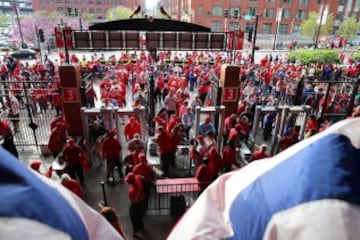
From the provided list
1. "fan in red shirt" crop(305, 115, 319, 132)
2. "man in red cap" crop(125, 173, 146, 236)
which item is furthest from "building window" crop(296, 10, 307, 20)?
"man in red cap" crop(125, 173, 146, 236)

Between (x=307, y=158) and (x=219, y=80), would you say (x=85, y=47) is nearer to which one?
(x=219, y=80)

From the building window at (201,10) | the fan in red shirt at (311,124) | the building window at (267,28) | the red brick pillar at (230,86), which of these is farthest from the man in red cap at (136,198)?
the building window at (267,28)

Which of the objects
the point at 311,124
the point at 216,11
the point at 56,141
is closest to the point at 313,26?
the point at 216,11

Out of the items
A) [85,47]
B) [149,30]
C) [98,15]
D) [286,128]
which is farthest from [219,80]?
[98,15]

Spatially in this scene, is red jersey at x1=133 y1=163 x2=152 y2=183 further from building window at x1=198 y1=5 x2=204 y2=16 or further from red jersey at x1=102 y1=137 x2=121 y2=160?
building window at x1=198 y1=5 x2=204 y2=16

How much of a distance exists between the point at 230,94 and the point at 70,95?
Result: 20.7ft

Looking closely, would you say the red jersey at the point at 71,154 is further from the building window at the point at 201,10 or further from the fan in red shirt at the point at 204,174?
the building window at the point at 201,10

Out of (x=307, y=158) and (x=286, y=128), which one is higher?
(x=307, y=158)

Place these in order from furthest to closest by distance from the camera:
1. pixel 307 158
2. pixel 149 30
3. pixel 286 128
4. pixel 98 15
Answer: pixel 98 15
pixel 149 30
pixel 286 128
pixel 307 158

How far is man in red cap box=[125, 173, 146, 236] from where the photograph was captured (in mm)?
6227

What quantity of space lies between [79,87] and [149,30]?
494 centimetres

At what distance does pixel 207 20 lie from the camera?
61969mm

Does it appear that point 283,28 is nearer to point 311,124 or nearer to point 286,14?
point 286,14

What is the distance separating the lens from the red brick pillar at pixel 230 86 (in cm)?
1143
